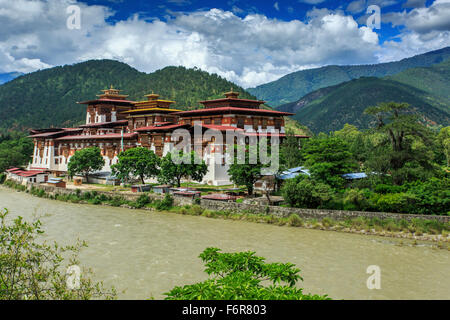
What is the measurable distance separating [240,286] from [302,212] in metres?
→ 24.5

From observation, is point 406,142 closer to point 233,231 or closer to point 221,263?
point 233,231

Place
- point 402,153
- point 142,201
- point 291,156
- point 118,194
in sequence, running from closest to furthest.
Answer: point 402,153, point 142,201, point 118,194, point 291,156

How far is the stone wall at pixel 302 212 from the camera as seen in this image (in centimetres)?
3005

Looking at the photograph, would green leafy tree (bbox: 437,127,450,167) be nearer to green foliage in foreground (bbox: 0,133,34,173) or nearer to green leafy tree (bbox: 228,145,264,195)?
green leafy tree (bbox: 228,145,264,195)

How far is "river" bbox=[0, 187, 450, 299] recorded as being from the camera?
1928 cm

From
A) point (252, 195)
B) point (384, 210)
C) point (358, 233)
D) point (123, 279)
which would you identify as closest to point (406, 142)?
point (384, 210)

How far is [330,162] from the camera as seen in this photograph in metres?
38.9

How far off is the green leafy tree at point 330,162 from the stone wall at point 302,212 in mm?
5100

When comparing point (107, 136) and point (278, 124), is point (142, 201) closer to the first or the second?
point (107, 136)

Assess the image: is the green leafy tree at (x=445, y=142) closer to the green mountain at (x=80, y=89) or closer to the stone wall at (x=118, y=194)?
the green mountain at (x=80, y=89)

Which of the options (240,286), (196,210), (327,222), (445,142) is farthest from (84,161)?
(445,142)

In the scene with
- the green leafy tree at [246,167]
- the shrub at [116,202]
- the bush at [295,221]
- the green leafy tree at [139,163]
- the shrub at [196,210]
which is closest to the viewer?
the bush at [295,221]

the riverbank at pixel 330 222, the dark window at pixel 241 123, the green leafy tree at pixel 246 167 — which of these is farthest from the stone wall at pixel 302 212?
the dark window at pixel 241 123
